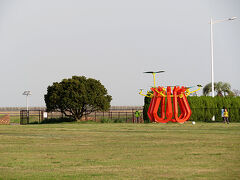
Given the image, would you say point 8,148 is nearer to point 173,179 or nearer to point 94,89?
point 173,179

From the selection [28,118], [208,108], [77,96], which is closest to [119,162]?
[77,96]

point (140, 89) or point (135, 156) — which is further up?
point (140, 89)

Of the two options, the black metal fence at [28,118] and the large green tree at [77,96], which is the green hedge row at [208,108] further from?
the black metal fence at [28,118]

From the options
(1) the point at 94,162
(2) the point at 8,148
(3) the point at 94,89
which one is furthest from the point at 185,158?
(3) the point at 94,89

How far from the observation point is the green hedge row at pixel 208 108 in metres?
65.2

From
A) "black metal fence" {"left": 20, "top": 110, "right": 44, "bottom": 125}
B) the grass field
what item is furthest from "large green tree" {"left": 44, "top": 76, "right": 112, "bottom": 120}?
the grass field

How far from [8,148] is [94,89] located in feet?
144

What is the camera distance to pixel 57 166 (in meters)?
16.2

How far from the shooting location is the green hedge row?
65.2m

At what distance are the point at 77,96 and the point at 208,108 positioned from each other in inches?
676

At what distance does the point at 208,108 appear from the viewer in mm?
65500

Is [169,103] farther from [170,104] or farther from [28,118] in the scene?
[28,118]

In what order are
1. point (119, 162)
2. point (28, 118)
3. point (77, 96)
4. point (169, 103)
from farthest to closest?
1. point (28, 118)
2. point (77, 96)
3. point (169, 103)
4. point (119, 162)

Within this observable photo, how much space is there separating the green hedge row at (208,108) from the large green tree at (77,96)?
666cm
